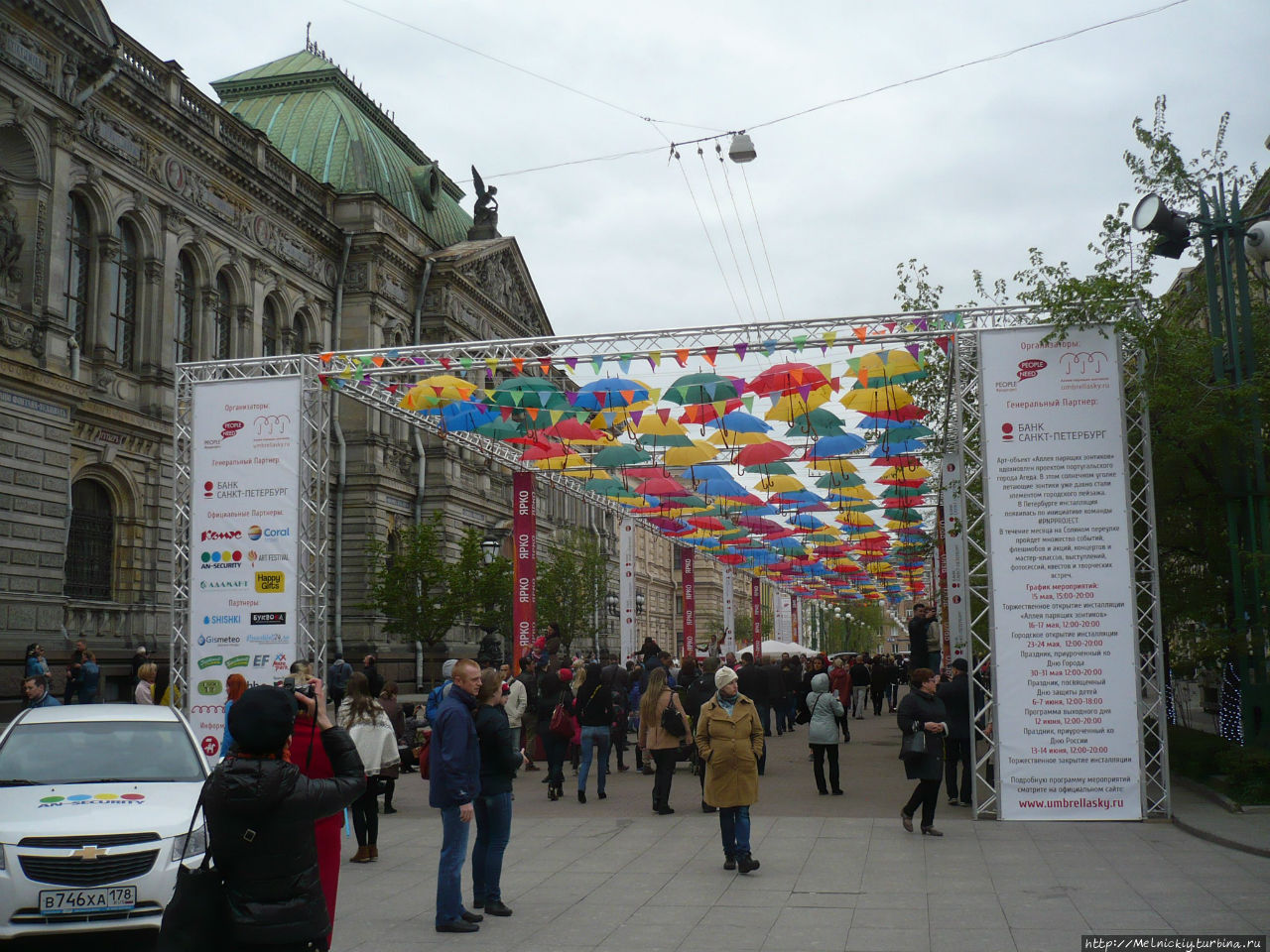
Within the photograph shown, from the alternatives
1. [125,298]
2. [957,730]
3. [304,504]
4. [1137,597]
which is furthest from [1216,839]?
[125,298]

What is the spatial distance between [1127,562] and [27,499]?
1982 cm

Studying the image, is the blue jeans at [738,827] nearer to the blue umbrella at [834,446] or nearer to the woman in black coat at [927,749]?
the woman in black coat at [927,749]

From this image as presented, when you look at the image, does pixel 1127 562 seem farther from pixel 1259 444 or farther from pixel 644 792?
pixel 644 792

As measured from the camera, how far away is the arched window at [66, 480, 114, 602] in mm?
25812

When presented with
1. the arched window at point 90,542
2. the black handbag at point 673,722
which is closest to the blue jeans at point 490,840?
the black handbag at point 673,722

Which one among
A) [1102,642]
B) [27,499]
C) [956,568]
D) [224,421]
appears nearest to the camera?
[1102,642]

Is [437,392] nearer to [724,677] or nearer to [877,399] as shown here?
[877,399]

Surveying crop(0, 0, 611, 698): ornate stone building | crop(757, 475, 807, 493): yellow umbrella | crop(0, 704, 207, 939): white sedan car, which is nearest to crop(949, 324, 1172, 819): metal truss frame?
crop(0, 704, 207, 939): white sedan car

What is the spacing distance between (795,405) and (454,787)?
11.3 m

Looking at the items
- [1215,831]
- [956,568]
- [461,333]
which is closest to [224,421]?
[956,568]

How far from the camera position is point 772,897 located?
9227mm

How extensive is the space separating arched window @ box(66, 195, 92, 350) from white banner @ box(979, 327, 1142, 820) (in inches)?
812

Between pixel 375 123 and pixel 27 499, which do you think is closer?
pixel 27 499

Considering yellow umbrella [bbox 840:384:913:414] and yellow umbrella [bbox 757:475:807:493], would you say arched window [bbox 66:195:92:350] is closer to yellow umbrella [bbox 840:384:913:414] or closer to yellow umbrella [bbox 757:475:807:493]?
yellow umbrella [bbox 757:475:807:493]
